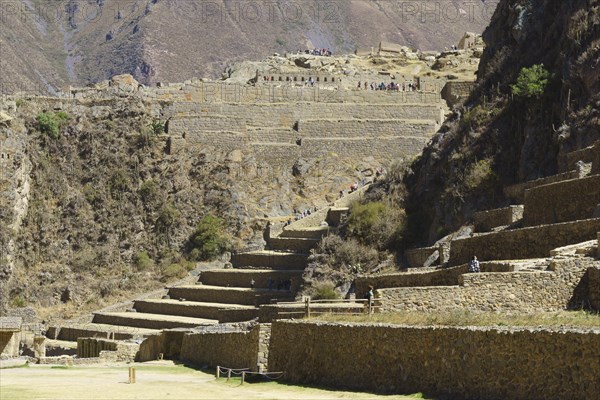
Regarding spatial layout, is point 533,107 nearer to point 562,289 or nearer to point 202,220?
point 562,289

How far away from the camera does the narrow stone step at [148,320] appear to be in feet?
160

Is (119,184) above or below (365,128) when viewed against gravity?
below

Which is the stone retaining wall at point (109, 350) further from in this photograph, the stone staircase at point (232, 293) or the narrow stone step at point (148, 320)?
the narrow stone step at point (148, 320)

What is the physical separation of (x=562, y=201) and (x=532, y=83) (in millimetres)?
11477

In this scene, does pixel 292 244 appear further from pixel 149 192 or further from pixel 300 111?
pixel 300 111

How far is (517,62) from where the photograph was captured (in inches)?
1898

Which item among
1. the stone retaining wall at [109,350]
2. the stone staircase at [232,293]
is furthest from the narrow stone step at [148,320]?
the stone retaining wall at [109,350]

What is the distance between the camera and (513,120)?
151 feet

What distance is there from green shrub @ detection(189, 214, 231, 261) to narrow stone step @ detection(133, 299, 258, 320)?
263 inches

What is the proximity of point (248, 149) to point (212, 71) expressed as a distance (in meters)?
61.5

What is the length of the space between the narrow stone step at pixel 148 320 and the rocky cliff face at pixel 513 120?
920 cm

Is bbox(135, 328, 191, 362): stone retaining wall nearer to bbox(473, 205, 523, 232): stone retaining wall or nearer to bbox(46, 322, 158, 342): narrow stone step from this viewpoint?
bbox(46, 322, 158, 342): narrow stone step

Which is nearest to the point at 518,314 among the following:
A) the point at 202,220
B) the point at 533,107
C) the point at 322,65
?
the point at 533,107

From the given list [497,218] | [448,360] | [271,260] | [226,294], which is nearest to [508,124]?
[497,218]
